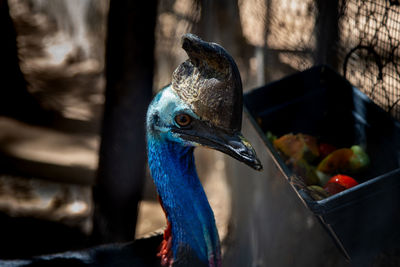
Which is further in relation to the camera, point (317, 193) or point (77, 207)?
point (77, 207)

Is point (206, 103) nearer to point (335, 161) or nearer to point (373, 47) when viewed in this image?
point (335, 161)

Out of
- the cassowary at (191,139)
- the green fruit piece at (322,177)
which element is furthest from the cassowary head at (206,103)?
the green fruit piece at (322,177)

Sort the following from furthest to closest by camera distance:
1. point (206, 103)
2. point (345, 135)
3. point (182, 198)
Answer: point (345, 135)
point (182, 198)
point (206, 103)

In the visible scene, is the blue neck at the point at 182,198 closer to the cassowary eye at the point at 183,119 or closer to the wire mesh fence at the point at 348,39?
the cassowary eye at the point at 183,119

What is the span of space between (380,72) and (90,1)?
116 inches

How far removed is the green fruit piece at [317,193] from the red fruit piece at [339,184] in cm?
4

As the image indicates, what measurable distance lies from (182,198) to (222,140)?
0.25 metres

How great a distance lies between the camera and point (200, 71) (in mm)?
1430

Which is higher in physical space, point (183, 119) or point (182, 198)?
point (183, 119)

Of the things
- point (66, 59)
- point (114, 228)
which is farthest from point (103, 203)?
point (66, 59)

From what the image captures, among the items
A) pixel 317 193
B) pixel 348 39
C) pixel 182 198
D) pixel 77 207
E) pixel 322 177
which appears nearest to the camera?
pixel 182 198

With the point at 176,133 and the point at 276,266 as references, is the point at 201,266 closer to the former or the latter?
the point at 176,133

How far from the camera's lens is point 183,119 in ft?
4.93

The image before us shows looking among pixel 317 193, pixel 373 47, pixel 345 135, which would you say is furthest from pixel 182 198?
pixel 373 47
